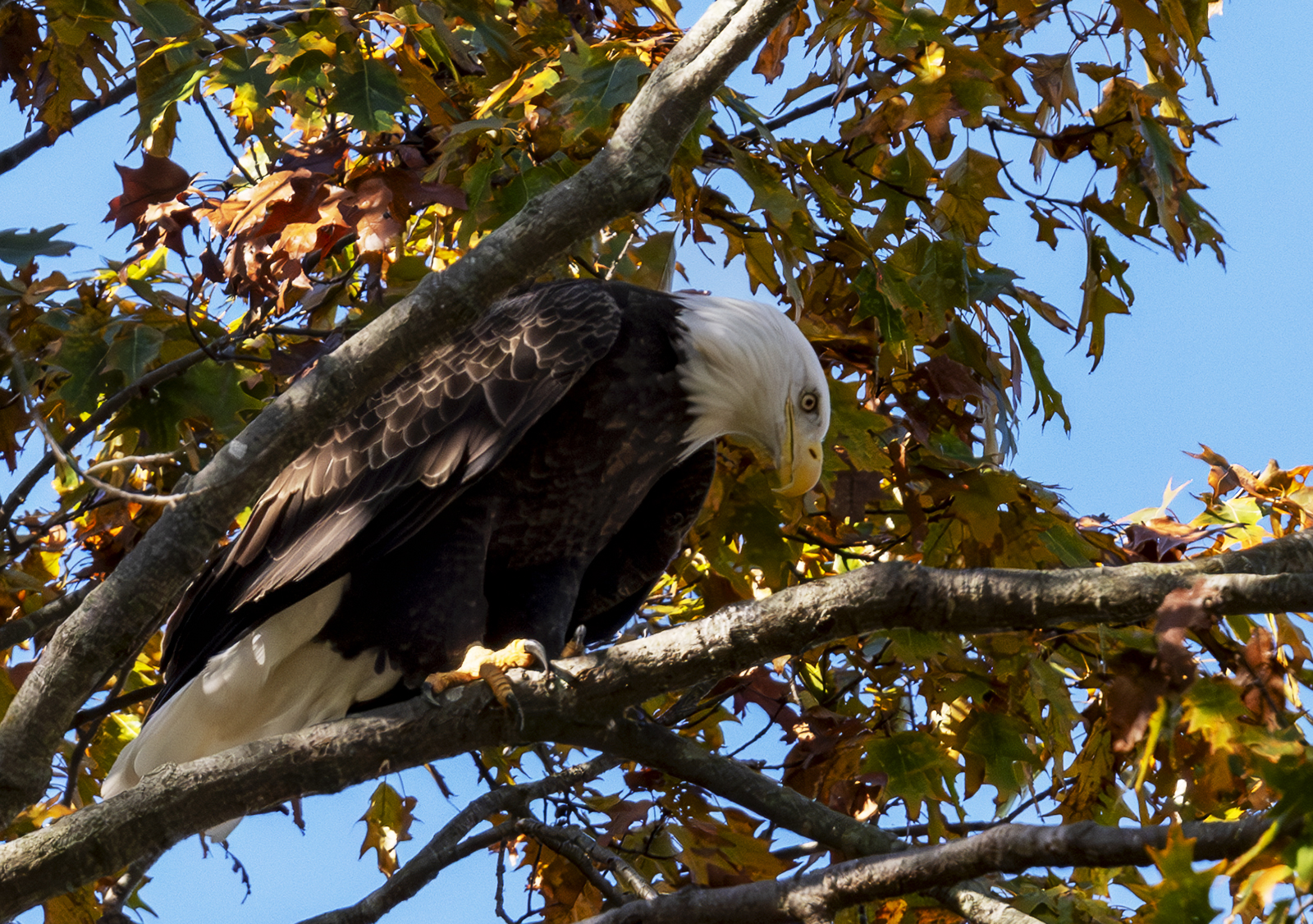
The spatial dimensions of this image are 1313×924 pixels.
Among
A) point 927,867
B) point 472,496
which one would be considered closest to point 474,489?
point 472,496

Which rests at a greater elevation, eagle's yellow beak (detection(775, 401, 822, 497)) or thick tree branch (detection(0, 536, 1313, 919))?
eagle's yellow beak (detection(775, 401, 822, 497))

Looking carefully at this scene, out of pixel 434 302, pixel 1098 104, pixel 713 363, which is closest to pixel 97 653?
pixel 434 302

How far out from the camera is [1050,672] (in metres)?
2.91

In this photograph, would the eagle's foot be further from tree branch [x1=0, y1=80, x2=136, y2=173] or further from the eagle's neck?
tree branch [x1=0, y1=80, x2=136, y2=173]

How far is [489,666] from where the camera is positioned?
9.02ft

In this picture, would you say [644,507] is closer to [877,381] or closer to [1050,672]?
[877,381]

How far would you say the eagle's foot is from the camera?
2574mm

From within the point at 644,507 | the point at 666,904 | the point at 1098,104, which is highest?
the point at 1098,104

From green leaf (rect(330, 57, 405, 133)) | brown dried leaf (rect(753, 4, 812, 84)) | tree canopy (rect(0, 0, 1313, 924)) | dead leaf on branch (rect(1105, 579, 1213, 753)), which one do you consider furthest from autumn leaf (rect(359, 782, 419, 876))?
dead leaf on branch (rect(1105, 579, 1213, 753))

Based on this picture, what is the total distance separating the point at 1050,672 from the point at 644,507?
1.20 m

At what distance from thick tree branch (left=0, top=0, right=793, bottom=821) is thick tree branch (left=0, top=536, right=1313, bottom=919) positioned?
0.20 m

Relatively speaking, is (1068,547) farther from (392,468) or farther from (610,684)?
(392,468)

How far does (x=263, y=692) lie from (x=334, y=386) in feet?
4.74

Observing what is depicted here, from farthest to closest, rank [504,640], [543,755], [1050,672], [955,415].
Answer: [543,755], [504,640], [955,415], [1050,672]
